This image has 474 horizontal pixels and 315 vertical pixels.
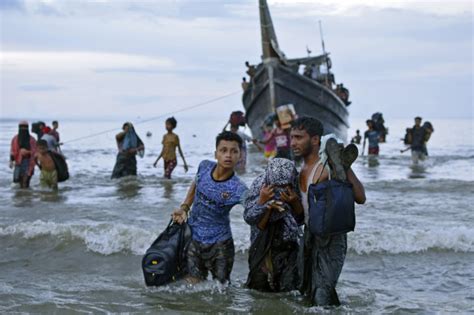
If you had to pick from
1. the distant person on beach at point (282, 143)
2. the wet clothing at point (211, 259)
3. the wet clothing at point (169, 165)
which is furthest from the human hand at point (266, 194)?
the distant person on beach at point (282, 143)

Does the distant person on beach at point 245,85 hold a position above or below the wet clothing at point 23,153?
above

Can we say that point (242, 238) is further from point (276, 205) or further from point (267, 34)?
point (267, 34)

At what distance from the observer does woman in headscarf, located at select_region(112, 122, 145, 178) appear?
1297 cm

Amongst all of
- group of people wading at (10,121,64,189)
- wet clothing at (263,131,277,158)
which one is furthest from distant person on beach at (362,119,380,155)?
group of people wading at (10,121,64,189)

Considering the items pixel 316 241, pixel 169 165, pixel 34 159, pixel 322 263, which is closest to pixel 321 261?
pixel 322 263

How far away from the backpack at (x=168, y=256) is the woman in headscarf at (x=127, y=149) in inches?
312

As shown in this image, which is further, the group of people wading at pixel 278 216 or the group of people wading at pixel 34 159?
the group of people wading at pixel 34 159

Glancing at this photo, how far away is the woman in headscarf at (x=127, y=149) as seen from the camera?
1297 centimetres

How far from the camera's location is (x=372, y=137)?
20328 millimetres

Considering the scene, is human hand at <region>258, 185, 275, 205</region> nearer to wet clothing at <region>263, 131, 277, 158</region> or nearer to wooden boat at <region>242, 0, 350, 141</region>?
wet clothing at <region>263, 131, 277, 158</region>

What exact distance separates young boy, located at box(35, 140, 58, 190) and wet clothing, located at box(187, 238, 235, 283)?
770 centimetres

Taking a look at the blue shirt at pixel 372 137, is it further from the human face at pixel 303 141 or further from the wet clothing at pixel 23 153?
the human face at pixel 303 141

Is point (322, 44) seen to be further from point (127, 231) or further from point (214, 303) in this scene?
point (214, 303)

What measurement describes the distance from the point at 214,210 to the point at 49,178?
8.18m
